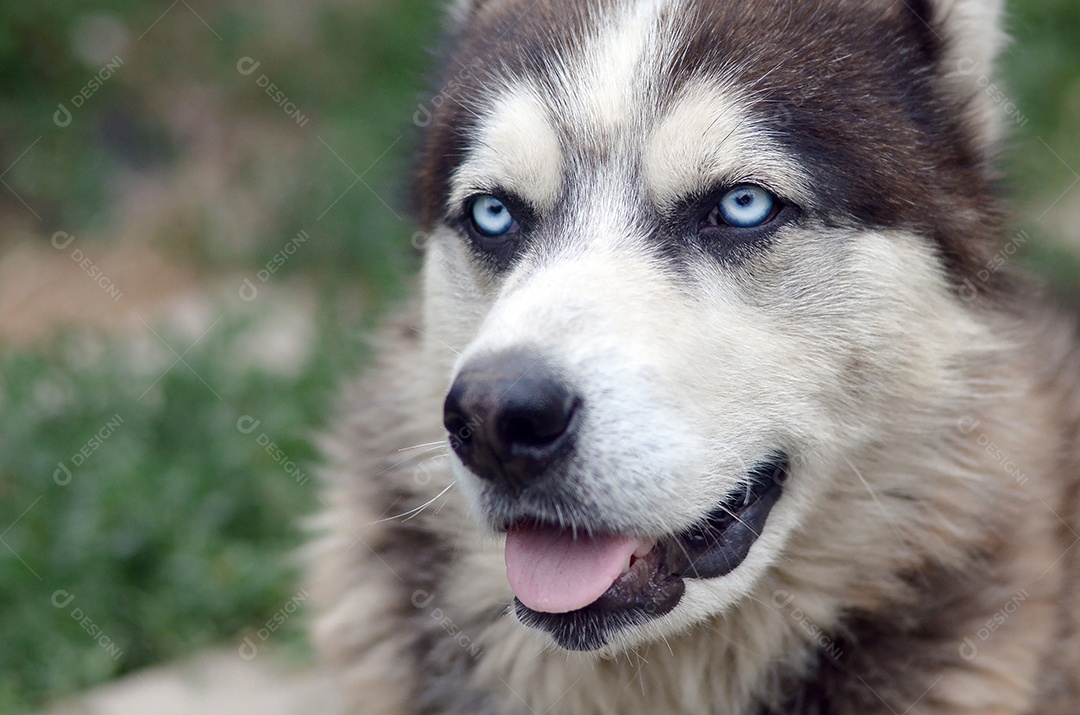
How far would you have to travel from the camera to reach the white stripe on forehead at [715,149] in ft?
8.74

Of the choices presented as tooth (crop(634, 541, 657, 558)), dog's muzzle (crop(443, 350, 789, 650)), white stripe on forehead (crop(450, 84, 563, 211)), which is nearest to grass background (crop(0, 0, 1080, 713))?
white stripe on forehead (crop(450, 84, 563, 211))

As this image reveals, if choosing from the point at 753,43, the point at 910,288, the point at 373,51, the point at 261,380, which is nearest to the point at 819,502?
the point at 910,288

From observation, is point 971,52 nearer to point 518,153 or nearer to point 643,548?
point 518,153

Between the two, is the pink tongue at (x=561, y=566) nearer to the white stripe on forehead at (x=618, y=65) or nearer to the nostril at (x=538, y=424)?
the nostril at (x=538, y=424)

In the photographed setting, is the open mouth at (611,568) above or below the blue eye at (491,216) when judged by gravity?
below

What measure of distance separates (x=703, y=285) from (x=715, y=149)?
32 centimetres

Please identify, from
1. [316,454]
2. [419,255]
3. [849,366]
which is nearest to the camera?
[849,366]

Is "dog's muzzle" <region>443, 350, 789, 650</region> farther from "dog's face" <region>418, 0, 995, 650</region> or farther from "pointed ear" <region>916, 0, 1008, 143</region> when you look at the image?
"pointed ear" <region>916, 0, 1008, 143</region>

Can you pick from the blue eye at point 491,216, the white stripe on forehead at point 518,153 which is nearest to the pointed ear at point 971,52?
the white stripe on forehead at point 518,153

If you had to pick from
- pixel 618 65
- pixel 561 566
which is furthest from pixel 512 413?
pixel 618 65

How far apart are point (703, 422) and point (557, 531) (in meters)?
0.42

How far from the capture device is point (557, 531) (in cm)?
262

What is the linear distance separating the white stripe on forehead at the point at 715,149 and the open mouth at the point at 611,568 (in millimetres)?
661

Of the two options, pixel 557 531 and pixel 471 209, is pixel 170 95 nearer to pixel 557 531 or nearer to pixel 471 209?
pixel 471 209
